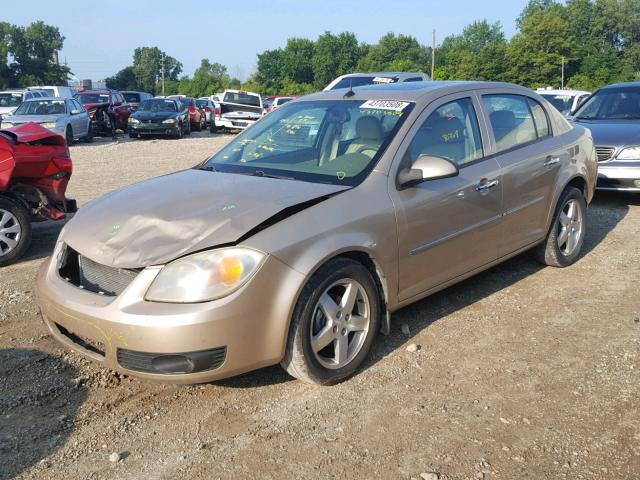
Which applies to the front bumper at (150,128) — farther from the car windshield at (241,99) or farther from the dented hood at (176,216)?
the dented hood at (176,216)

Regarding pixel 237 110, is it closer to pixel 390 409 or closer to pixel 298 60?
pixel 390 409

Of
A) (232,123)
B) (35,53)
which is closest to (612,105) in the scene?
(232,123)

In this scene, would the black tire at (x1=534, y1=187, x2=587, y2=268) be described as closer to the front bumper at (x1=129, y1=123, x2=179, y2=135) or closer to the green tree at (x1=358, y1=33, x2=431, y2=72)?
the front bumper at (x1=129, y1=123, x2=179, y2=135)

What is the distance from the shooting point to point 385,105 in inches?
180

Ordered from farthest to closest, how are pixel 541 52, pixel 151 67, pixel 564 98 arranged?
pixel 151 67
pixel 541 52
pixel 564 98

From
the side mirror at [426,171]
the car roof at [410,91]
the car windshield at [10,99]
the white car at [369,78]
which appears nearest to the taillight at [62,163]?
the car roof at [410,91]

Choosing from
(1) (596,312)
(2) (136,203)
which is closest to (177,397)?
(2) (136,203)

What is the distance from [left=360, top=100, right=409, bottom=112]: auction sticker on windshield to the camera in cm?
449

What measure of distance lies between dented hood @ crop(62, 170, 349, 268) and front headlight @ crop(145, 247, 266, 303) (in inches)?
2.4

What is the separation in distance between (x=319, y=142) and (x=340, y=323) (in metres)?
1.43

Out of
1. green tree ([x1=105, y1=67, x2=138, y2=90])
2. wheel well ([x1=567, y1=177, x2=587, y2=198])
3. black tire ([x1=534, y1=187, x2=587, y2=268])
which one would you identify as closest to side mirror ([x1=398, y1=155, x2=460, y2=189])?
black tire ([x1=534, y1=187, x2=587, y2=268])

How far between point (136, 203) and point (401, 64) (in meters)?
82.1

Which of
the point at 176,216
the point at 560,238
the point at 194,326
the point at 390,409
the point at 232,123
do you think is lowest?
the point at 390,409

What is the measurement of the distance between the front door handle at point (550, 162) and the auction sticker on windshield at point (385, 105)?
Result: 153cm
